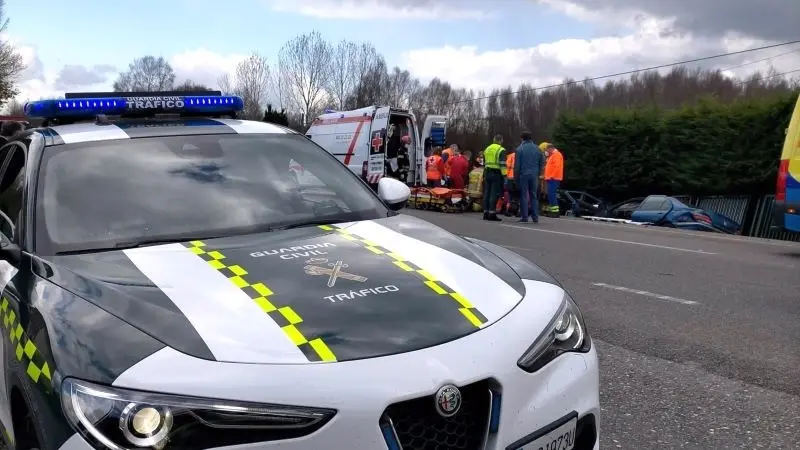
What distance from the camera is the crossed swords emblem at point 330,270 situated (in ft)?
8.31

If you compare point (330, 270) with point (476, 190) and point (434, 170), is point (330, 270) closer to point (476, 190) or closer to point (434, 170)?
point (476, 190)

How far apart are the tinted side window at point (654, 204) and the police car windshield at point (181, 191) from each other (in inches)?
660

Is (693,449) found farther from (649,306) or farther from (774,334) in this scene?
(649,306)

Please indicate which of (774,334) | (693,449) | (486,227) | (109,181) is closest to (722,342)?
(774,334)

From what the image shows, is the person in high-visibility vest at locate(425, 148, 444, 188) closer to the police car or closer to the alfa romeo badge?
the police car

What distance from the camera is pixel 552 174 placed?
18.5 meters

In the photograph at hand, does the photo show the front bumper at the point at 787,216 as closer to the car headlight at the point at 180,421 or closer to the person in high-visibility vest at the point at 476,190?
the person in high-visibility vest at the point at 476,190

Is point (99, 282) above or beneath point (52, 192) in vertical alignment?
beneath

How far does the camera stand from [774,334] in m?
5.68

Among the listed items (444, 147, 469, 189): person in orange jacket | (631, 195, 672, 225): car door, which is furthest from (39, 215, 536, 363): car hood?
(444, 147, 469, 189): person in orange jacket

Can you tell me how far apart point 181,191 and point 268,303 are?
3.81 feet

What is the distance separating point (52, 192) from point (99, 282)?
2.72ft

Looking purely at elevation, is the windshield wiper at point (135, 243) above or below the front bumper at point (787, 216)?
above

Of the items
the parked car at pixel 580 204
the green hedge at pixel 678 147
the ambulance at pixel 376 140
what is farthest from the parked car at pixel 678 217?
the ambulance at pixel 376 140
